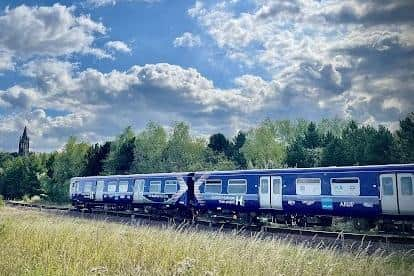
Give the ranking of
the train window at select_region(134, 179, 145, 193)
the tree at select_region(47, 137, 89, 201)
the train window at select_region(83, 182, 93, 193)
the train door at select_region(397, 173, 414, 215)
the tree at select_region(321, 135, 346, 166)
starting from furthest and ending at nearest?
the tree at select_region(47, 137, 89, 201)
the tree at select_region(321, 135, 346, 166)
the train window at select_region(83, 182, 93, 193)
the train window at select_region(134, 179, 145, 193)
the train door at select_region(397, 173, 414, 215)

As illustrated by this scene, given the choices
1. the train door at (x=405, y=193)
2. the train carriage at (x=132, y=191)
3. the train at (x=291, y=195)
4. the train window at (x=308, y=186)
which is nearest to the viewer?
the train door at (x=405, y=193)

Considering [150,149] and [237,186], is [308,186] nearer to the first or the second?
[237,186]

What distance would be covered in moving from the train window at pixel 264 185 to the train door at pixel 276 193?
33cm

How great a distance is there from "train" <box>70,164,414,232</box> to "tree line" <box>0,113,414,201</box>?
20.7 m

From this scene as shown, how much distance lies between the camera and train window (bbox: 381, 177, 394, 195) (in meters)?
17.3

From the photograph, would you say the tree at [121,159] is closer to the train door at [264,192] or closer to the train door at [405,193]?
the train door at [264,192]

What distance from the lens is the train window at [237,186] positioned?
2266 centimetres

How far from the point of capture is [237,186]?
23.0 metres

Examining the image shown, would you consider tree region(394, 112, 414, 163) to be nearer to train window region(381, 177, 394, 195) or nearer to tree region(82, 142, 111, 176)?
train window region(381, 177, 394, 195)

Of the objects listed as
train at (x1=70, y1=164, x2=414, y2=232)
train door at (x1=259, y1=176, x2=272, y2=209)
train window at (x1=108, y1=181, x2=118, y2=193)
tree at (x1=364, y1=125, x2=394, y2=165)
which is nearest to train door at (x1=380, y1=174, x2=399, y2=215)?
train at (x1=70, y1=164, x2=414, y2=232)

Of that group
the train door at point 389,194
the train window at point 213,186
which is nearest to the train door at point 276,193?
the train window at point 213,186

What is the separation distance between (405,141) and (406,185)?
75.4ft

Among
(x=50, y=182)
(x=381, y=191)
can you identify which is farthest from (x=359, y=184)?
(x=50, y=182)

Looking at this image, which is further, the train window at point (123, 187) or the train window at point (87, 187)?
the train window at point (87, 187)
